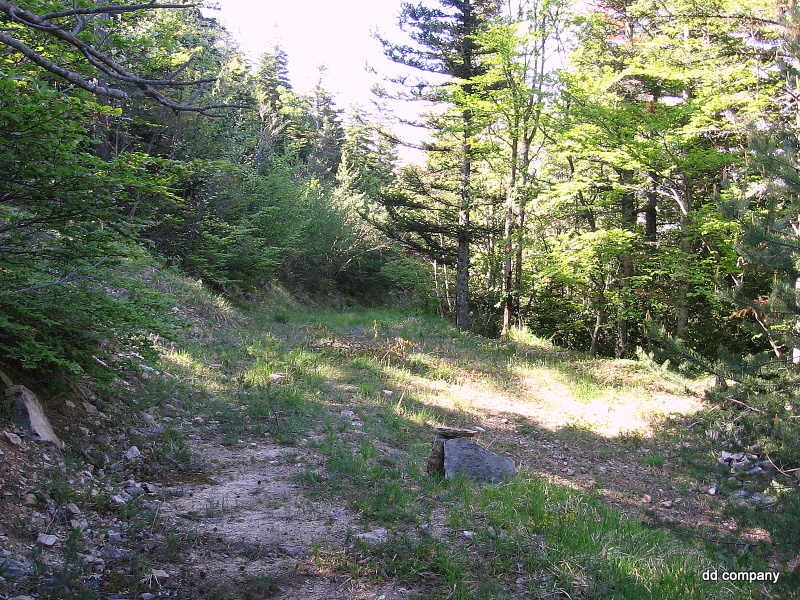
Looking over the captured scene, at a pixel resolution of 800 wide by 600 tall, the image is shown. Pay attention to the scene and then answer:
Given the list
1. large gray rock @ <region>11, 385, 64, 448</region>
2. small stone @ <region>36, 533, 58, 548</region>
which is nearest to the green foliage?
large gray rock @ <region>11, 385, 64, 448</region>

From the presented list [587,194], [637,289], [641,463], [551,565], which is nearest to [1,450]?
[551,565]

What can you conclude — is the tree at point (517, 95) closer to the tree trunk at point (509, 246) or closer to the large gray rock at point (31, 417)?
the tree trunk at point (509, 246)

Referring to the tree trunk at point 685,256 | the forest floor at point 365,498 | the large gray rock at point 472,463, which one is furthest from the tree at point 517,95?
the large gray rock at point 472,463

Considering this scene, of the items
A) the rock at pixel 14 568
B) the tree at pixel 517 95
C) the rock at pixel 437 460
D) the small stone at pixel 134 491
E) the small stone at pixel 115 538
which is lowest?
the rock at pixel 437 460

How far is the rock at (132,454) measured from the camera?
4.90 meters

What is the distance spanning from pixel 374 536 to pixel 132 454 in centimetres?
256

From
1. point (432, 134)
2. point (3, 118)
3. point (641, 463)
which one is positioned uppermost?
point (432, 134)

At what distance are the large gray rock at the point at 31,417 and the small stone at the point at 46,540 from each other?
3.91ft

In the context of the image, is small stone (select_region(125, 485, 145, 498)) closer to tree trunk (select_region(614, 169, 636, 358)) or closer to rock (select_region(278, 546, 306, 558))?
rock (select_region(278, 546, 306, 558))

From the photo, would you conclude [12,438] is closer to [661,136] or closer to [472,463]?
[472,463]

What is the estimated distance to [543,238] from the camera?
16.7m

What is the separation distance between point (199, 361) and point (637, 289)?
434 inches

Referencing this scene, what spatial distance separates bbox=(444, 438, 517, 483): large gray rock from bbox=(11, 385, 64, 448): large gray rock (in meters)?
3.74

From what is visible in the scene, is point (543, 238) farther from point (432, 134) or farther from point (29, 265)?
point (29, 265)
